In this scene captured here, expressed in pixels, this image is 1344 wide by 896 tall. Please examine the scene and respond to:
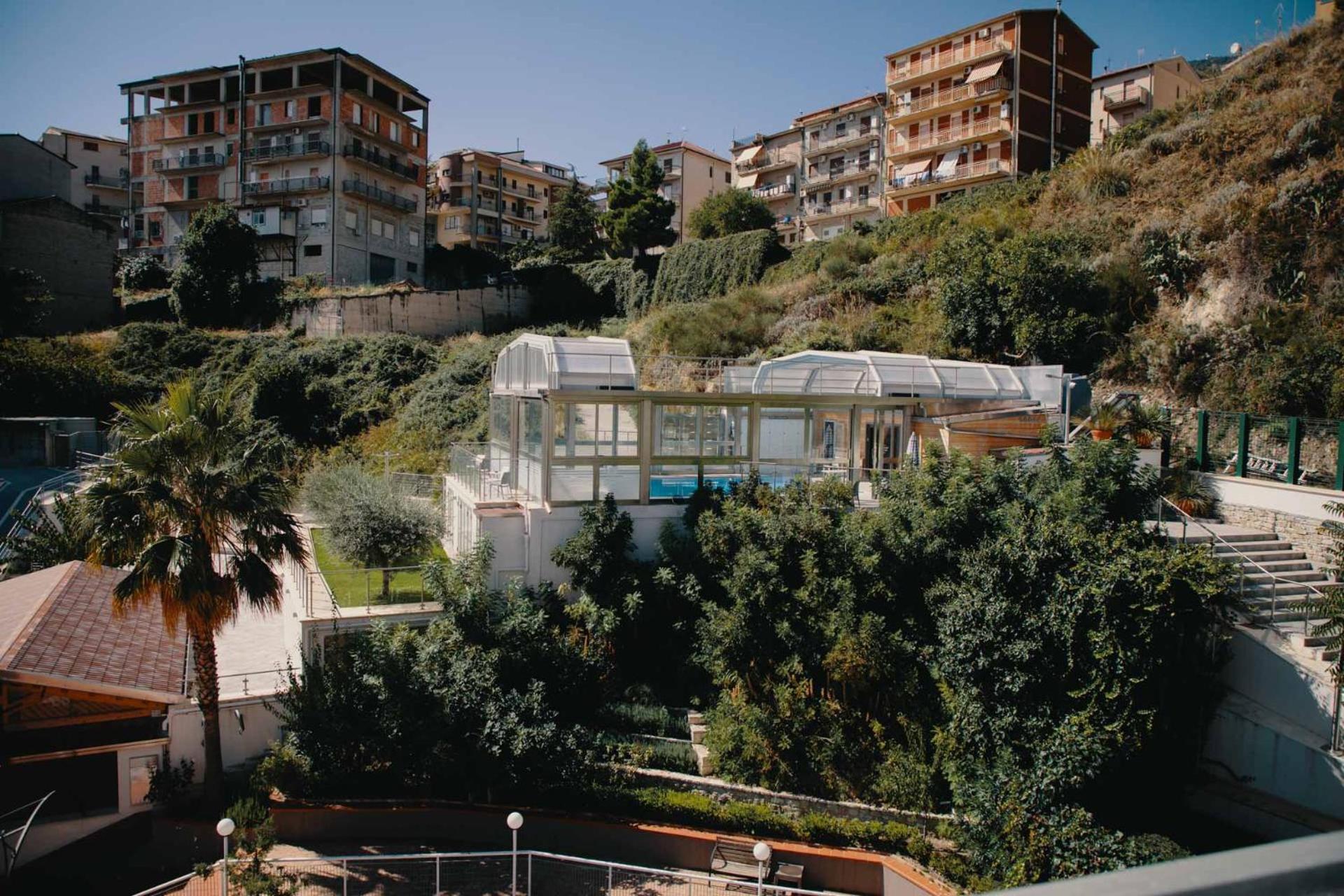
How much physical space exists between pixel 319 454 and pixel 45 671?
70.0 ft

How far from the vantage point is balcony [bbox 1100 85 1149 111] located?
46250mm

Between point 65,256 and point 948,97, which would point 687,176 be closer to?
point 948,97

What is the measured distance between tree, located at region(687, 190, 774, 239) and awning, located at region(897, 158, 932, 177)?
7.85 metres

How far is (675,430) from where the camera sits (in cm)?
1727

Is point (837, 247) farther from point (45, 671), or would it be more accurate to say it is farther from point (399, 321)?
point (45, 671)

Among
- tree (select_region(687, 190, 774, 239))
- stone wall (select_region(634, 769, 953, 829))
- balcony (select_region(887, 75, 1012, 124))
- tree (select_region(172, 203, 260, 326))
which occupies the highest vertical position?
balcony (select_region(887, 75, 1012, 124))

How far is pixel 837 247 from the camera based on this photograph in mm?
35438

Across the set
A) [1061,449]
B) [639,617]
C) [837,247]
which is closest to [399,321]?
[837,247]

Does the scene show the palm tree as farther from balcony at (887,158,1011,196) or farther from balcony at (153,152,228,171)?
balcony at (153,152,228,171)

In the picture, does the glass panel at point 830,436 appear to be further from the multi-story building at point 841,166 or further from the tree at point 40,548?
the multi-story building at point 841,166

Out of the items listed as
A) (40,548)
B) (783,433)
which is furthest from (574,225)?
(40,548)

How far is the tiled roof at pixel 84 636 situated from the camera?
12.2m

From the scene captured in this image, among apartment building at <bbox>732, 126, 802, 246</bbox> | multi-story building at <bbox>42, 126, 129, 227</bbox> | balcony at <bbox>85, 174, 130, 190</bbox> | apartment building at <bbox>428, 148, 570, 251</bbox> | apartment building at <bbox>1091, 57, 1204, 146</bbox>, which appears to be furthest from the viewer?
apartment building at <bbox>428, 148, 570, 251</bbox>

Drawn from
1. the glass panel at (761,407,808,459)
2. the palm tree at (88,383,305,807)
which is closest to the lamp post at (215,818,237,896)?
the palm tree at (88,383,305,807)
